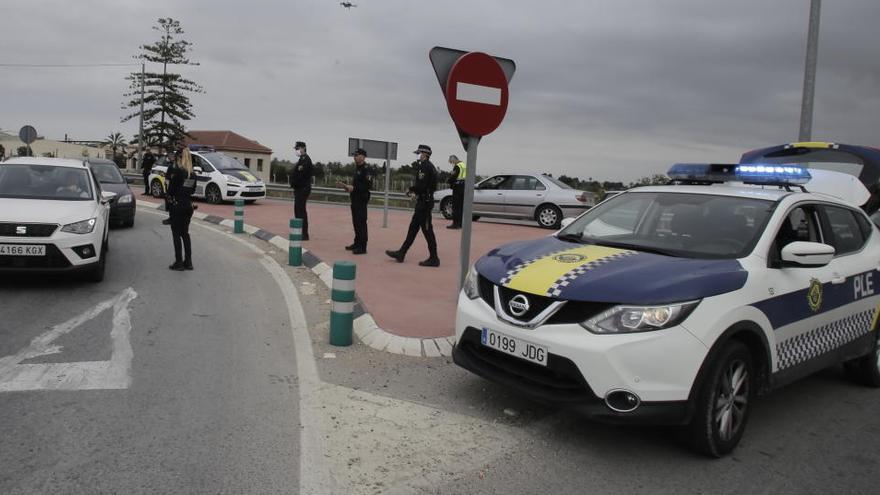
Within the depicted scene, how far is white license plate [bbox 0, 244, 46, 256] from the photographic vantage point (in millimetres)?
7258

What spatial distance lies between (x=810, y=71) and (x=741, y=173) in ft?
23.7

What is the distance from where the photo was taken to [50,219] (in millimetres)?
7555

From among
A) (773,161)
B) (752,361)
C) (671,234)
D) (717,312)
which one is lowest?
(752,361)

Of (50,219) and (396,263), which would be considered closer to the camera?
(50,219)

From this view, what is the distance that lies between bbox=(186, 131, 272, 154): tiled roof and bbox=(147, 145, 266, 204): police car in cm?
5814

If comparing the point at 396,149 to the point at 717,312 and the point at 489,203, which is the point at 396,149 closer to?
the point at 489,203

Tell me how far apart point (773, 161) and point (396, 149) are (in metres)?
8.99

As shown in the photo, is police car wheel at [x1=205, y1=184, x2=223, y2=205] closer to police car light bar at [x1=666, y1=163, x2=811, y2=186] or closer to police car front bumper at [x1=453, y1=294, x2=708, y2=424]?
police car light bar at [x1=666, y1=163, x2=811, y2=186]

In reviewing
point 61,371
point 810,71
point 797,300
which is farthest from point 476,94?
point 810,71

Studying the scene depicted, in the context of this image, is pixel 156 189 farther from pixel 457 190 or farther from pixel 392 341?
pixel 392 341

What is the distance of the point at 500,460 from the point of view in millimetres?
3840

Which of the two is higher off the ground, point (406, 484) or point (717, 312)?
point (717, 312)

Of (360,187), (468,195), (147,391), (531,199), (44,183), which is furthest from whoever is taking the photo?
(531,199)

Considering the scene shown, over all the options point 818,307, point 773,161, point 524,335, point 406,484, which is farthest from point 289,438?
point 773,161
